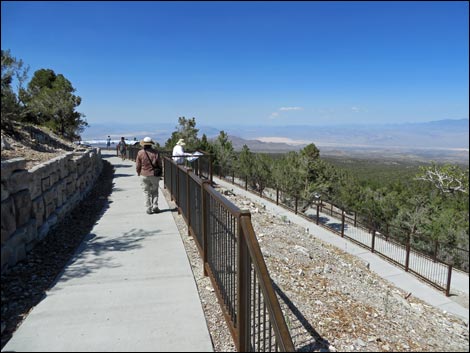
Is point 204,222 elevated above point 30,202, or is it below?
below

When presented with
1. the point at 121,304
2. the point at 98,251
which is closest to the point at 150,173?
the point at 98,251

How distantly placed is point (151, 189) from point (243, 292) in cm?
521

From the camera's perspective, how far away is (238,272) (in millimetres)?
2854

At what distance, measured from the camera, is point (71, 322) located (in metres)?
3.31

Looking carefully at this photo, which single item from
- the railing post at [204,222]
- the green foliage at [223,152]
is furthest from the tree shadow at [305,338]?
the green foliage at [223,152]

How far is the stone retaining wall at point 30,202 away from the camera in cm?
432

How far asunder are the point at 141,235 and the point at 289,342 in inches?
182

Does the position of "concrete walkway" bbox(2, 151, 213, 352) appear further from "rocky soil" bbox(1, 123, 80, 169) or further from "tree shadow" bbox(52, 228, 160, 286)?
"rocky soil" bbox(1, 123, 80, 169)

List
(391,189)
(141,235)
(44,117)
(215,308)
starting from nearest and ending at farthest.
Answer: (215,308) < (141,235) < (44,117) < (391,189)

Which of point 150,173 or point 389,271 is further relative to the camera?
point 389,271

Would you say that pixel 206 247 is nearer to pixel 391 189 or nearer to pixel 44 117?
pixel 44 117

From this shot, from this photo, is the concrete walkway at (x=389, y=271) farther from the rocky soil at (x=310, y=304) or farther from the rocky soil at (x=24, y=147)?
the rocky soil at (x=24, y=147)

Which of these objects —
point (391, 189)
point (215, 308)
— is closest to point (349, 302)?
point (215, 308)

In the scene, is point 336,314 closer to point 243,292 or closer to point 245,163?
point 243,292
